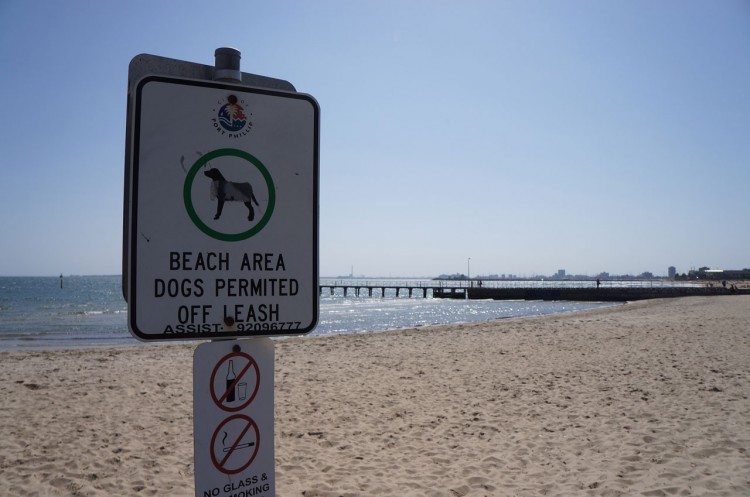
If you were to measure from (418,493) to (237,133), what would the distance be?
14.2 feet

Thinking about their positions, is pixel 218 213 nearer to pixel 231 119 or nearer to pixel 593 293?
pixel 231 119

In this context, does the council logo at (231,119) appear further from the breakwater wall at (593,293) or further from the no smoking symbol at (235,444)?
the breakwater wall at (593,293)

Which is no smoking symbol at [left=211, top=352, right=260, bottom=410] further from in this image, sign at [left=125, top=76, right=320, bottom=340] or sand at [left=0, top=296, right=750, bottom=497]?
sand at [left=0, top=296, right=750, bottom=497]

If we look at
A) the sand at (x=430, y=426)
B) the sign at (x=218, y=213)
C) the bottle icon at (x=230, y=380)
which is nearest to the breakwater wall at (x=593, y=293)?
the sand at (x=430, y=426)

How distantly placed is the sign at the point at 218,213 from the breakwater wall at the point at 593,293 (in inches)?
2662

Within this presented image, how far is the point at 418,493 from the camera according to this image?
4602 mm

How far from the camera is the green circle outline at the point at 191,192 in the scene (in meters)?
1.27

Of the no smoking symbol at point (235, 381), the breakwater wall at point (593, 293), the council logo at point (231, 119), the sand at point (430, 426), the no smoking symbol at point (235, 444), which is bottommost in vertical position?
the breakwater wall at point (593, 293)

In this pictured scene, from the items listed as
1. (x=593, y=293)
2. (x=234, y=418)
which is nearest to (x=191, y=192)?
(x=234, y=418)

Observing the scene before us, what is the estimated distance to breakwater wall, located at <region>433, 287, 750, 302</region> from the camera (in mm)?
60062

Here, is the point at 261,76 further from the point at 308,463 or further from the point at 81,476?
the point at 81,476

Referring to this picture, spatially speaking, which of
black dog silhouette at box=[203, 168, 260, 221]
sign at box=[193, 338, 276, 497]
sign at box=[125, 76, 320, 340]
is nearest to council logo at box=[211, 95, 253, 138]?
sign at box=[125, 76, 320, 340]

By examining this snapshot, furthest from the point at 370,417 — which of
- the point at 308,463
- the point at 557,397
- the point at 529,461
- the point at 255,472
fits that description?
the point at 255,472

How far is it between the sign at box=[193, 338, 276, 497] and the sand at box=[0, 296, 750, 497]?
3.79 metres
